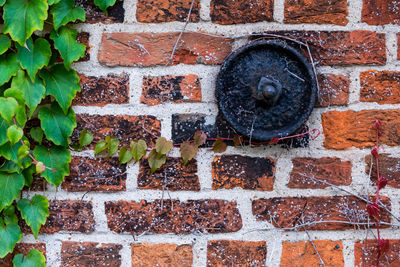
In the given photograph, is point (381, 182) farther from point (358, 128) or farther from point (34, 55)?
point (34, 55)

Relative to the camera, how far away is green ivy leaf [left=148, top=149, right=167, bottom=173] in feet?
2.59

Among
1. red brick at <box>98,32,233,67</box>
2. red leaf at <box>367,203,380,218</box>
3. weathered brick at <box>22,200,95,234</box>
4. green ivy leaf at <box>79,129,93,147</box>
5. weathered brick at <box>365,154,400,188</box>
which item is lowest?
weathered brick at <box>22,200,95,234</box>

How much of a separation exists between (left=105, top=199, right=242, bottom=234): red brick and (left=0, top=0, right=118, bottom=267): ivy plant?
15 cm

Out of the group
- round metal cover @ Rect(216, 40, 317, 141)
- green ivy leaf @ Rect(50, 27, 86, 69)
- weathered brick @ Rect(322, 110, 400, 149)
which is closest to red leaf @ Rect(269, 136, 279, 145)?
round metal cover @ Rect(216, 40, 317, 141)

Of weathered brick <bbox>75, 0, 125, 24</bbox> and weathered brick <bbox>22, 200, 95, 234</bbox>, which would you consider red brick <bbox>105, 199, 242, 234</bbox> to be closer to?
weathered brick <bbox>22, 200, 95, 234</bbox>

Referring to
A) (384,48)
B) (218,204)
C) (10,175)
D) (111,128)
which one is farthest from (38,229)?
(384,48)

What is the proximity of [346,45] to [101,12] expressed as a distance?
53 centimetres

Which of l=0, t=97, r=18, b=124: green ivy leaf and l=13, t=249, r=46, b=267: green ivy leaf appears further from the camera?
l=13, t=249, r=46, b=267: green ivy leaf

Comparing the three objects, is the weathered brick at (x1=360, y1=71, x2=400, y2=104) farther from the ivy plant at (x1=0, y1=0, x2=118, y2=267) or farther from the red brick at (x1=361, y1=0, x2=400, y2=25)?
the ivy plant at (x1=0, y1=0, x2=118, y2=267)

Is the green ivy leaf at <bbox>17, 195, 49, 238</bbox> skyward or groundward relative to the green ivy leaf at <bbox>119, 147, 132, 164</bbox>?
groundward

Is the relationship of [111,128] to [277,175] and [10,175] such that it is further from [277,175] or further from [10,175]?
[277,175]

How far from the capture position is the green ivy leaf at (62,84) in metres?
0.77

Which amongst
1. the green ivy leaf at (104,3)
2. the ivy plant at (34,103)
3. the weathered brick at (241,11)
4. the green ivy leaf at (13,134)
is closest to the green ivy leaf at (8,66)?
the ivy plant at (34,103)

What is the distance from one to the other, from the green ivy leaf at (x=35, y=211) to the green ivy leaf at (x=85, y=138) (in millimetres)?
149
